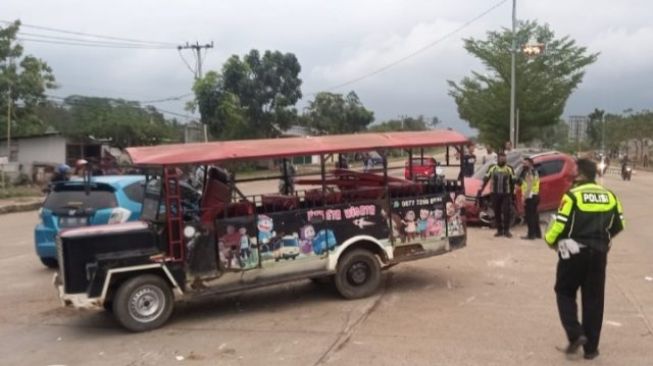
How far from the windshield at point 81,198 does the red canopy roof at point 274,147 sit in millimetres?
2948

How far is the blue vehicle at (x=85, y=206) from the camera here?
9.87 metres

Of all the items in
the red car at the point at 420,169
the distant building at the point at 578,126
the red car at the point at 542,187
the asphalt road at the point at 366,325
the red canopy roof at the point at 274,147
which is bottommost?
the asphalt road at the point at 366,325

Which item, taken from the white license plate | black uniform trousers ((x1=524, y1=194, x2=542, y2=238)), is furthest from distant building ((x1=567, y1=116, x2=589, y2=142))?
the white license plate

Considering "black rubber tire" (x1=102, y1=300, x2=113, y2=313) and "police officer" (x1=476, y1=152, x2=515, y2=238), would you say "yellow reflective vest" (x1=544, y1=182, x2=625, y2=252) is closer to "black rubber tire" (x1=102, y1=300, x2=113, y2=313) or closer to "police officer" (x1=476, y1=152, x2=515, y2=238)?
"black rubber tire" (x1=102, y1=300, x2=113, y2=313)

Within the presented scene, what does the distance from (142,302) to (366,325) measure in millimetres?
2258

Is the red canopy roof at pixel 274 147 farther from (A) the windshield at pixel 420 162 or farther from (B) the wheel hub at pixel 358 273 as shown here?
(B) the wheel hub at pixel 358 273

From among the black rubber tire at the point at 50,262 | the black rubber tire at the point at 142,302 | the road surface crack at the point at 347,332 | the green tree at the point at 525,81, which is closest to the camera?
the road surface crack at the point at 347,332

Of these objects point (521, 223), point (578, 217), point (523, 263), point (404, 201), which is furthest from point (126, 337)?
point (521, 223)

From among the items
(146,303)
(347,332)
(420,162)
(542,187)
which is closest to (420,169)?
(420,162)

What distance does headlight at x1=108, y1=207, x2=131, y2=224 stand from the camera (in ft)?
32.1

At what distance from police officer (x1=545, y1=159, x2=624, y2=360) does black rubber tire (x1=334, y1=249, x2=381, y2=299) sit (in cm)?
278

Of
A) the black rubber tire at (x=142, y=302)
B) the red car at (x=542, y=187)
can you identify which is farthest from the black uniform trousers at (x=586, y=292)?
the red car at (x=542, y=187)

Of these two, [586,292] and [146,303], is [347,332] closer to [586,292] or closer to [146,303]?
[146,303]

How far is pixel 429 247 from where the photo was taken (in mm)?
8539
